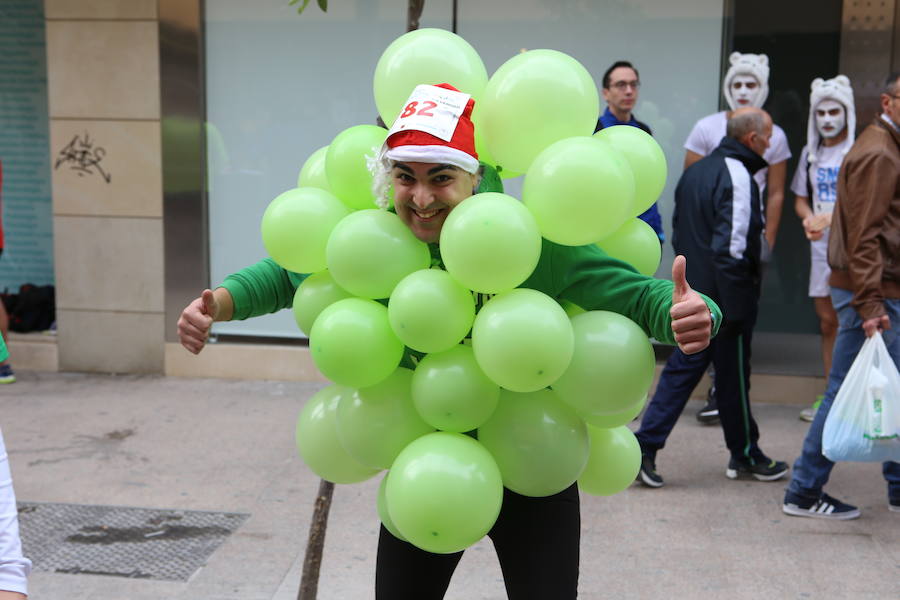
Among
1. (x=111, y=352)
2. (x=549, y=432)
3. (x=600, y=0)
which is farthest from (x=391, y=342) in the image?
(x=111, y=352)

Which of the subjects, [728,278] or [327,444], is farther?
[728,278]

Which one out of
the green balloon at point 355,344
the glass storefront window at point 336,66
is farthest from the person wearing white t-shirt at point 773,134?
the green balloon at point 355,344

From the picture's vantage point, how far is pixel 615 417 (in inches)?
99.0

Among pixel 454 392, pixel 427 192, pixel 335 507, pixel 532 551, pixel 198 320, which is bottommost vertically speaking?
pixel 335 507

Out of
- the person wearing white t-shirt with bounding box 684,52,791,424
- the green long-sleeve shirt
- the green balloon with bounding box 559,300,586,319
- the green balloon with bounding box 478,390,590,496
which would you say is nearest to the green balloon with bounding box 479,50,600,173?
the green long-sleeve shirt

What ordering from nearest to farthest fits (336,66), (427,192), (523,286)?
(427,192), (523,286), (336,66)

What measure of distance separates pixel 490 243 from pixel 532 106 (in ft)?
1.28

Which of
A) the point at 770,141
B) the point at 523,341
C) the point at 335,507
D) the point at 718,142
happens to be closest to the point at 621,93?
the point at 718,142

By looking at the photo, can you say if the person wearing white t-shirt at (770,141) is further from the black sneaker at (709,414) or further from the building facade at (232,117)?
the building facade at (232,117)

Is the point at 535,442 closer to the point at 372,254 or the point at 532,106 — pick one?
the point at 372,254

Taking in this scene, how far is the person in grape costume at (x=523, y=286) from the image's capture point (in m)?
2.32

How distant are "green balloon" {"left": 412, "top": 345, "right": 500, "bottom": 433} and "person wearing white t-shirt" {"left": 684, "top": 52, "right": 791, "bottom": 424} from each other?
4485 millimetres

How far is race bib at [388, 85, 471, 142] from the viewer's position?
2323 millimetres

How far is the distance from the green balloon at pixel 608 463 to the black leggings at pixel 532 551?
4.3 inches
